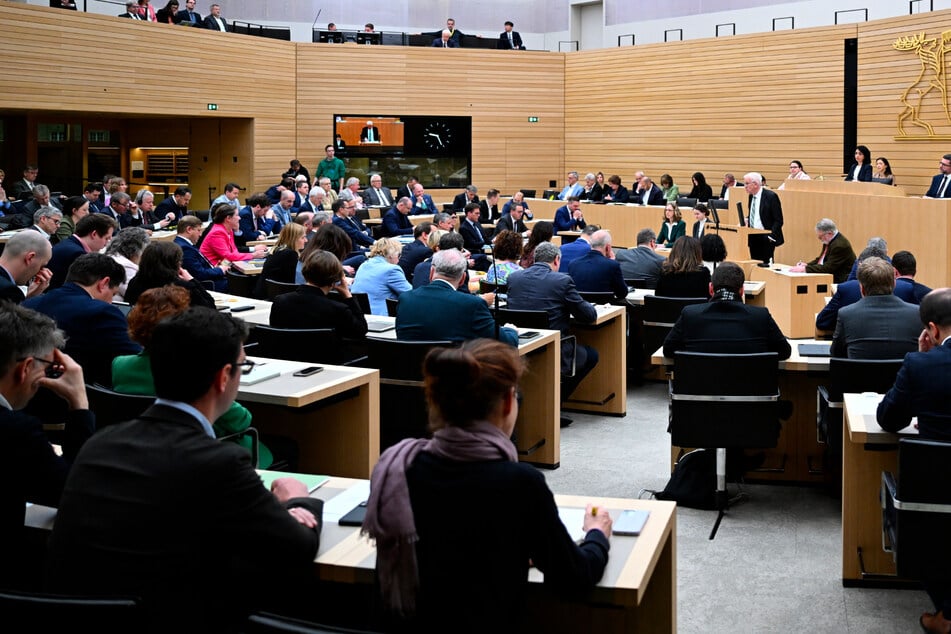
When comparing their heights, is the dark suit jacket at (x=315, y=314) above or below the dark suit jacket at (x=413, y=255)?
below

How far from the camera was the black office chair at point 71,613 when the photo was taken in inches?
82.4

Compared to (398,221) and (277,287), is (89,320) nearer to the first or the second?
(277,287)

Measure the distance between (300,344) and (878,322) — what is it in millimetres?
2988

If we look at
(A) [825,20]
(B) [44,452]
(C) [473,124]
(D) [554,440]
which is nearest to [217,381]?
(B) [44,452]

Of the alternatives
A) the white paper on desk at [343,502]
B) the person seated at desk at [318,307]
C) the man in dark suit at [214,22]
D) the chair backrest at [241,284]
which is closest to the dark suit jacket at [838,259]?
the chair backrest at [241,284]

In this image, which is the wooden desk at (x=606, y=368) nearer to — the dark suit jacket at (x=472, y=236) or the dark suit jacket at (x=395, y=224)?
the dark suit jacket at (x=472, y=236)

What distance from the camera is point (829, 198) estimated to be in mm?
13406

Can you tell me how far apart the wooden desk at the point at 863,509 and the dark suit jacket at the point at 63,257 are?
17.4 feet

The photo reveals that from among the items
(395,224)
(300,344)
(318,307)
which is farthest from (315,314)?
(395,224)

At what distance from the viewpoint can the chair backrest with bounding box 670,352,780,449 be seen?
5062 millimetres

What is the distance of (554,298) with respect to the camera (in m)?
6.90

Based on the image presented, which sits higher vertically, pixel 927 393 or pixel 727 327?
pixel 727 327

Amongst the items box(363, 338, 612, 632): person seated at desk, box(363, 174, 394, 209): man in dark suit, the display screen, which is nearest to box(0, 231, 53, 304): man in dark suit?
box(363, 338, 612, 632): person seated at desk

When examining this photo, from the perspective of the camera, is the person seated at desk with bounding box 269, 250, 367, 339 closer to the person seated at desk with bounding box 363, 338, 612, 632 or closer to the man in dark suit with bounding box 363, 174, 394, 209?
the person seated at desk with bounding box 363, 338, 612, 632
